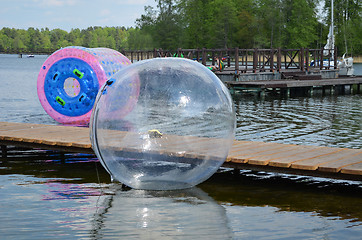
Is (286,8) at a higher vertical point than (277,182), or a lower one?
higher

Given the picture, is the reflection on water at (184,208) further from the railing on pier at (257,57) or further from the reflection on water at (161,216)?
the railing on pier at (257,57)

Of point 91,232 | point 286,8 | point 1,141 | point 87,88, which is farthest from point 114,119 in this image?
point 286,8

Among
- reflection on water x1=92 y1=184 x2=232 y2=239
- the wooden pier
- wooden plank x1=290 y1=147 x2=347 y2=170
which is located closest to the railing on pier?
the wooden pier

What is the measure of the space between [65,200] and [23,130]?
170 inches

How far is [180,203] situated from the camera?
8.45 metres

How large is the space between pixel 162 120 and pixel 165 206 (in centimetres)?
131

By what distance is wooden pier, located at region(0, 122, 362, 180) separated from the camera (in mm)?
8672

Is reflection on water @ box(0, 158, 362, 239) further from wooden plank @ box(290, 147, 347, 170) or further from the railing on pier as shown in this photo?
the railing on pier

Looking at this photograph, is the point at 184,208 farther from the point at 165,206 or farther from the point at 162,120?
the point at 162,120

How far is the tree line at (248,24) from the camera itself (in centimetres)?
11288

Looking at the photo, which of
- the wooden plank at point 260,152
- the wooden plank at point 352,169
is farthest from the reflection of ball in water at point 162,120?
the wooden plank at point 352,169

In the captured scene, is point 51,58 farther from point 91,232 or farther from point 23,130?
point 91,232

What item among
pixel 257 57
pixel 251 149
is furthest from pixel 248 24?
pixel 251 149

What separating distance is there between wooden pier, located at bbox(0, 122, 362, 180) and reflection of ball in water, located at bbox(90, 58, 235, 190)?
0.34 ft
